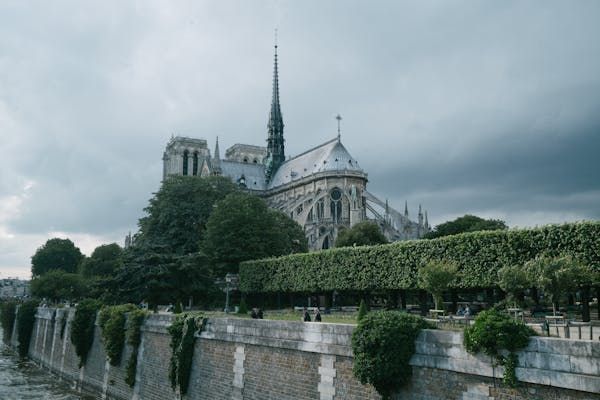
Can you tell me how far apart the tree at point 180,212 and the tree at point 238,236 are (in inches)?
308

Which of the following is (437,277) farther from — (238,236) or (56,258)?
(56,258)

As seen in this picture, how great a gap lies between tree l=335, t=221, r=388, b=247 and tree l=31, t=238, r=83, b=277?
Result: 187ft

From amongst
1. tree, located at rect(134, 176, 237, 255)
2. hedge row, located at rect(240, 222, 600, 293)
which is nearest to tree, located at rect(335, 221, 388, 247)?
tree, located at rect(134, 176, 237, 255)

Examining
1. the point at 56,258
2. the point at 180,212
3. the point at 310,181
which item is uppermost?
the point at 310,181

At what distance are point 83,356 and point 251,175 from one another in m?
73.5

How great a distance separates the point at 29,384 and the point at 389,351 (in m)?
28.1

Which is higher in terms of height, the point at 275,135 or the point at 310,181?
the point at 275,135

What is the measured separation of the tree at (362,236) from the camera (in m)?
61.6

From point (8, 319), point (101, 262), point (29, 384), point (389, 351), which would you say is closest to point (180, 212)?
point (8, 319)

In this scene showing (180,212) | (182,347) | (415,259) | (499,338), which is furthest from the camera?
(180,212)

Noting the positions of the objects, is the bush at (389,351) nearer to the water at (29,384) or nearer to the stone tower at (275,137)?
the water at (29,384)

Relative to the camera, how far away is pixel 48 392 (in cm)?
3003

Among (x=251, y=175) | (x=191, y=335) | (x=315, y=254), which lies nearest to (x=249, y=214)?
(x=315, y=254)

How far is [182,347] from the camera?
67.5 ft
